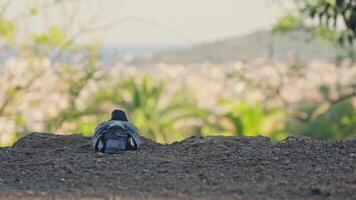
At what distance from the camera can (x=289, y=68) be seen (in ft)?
78.4

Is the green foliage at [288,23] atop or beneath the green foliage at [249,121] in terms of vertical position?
atop

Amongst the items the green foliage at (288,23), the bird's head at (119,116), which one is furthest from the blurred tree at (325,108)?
the bird's head at (119,116)

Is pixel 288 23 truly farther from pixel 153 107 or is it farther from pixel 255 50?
pixel 255 50

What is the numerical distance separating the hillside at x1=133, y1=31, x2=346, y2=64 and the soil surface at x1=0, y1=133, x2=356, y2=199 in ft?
30.6

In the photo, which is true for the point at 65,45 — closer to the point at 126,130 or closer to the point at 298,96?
the point at 126,130

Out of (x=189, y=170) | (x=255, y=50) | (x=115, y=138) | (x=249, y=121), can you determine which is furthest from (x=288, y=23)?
(x=189, y=170)

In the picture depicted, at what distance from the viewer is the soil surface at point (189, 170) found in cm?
520

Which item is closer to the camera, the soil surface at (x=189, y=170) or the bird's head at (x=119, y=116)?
the soil surface at (x=189, y=170)

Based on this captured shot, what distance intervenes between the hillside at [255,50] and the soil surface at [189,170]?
30.6 ft

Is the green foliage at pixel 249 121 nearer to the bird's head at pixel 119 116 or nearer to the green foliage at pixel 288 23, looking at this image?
the green foliage at pixel 288 23

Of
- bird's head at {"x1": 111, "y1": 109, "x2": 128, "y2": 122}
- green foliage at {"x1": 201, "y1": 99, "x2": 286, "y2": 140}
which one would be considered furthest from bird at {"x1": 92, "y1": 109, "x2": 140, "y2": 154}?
green foliage at {"x1": 201, "y1": 99, "x2": 286, "y2": 140}

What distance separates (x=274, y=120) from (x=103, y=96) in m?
4.88

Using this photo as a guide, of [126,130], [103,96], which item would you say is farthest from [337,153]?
[103,96]

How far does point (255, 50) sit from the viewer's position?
35.4 metres
